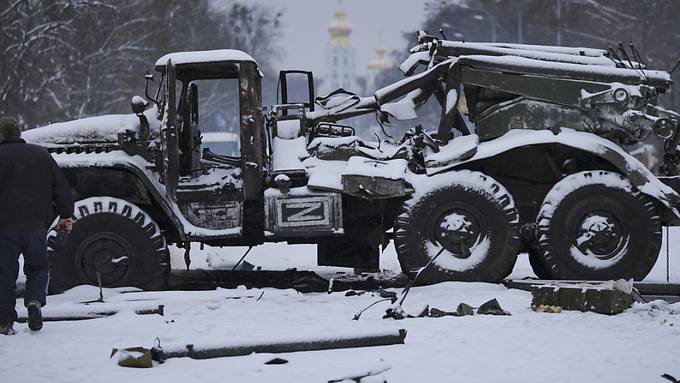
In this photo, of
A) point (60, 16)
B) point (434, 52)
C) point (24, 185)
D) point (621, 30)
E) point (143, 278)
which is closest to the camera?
point (24, 185)

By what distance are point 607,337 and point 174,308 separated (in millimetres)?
3972

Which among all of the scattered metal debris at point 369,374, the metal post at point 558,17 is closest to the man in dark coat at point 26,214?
the scattered metal debris at point 369,374

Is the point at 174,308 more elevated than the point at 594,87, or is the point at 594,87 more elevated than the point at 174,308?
the point at 594,87

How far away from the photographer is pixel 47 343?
8.62m

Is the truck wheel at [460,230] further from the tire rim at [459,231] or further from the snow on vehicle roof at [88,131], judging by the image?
the snow on vehicle roof at [88,131]

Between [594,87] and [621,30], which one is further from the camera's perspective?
[621,30]

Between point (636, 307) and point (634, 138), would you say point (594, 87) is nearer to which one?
point (634, 138)

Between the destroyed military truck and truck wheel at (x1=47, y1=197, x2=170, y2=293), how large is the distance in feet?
0.05

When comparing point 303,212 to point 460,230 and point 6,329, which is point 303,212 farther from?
point 6,329

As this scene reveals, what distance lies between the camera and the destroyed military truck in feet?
38.2

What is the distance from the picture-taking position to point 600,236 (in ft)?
38.3

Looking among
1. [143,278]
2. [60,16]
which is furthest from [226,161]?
[60,16]

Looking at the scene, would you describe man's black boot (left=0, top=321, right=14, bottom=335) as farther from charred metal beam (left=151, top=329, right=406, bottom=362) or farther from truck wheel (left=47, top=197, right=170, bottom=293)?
truck wheel (left=47, top=197, right=170, bottom=293)

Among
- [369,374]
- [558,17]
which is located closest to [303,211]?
[369,374]
